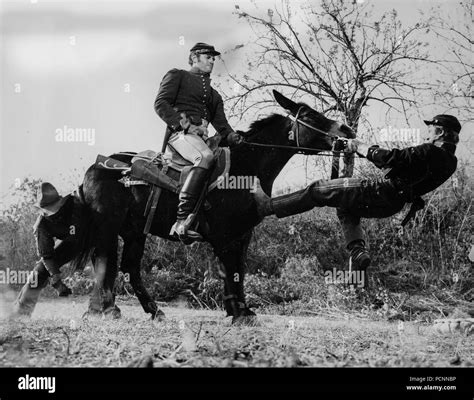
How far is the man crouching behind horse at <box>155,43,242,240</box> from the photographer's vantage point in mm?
8414

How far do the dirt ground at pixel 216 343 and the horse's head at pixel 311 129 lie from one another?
73.6 inches

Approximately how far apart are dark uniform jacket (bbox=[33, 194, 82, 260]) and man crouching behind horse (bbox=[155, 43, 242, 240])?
48.1 inches

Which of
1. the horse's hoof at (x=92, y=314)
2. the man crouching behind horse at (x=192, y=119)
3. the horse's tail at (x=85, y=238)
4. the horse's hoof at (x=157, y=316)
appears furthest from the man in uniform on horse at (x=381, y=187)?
the horse's hoof at (x=92, y=314)

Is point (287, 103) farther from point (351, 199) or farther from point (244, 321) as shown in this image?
point (244, 321)

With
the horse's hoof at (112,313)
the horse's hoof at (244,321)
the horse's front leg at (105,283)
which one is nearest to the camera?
the horse's hoof at (244,321)

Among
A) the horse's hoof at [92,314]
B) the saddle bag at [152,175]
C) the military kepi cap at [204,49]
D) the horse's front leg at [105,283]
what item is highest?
the military kepi cap at [204,49]

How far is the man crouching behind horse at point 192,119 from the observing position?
27.6ft

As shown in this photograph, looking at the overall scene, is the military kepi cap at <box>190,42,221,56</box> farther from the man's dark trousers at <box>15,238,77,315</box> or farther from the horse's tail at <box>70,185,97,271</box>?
the man's dark trousers at <box>15,238,77,315</box>

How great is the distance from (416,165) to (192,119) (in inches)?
93.8

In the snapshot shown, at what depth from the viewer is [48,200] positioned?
8.99m

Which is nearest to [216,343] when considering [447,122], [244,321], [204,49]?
[244,321]

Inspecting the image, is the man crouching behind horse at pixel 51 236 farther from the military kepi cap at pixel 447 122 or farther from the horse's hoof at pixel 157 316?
the military kepi cap at pixel 447 122
